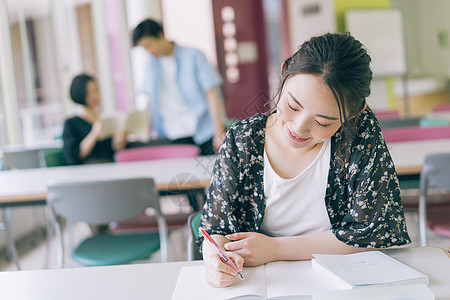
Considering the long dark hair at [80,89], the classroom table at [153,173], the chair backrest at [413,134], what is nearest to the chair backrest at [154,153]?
the classroom table at [153,173]

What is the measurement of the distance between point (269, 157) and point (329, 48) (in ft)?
1.13

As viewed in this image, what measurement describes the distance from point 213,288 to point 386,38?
7.09m

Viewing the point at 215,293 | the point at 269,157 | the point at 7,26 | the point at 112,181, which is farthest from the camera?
the point at 7,26

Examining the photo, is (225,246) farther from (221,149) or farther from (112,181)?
(112,181)

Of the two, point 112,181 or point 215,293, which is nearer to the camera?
point 215,293

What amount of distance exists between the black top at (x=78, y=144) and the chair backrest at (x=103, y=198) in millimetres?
1329

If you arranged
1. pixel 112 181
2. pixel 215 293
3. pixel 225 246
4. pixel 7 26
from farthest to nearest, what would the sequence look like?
pixel 7 26 < pixel 112 181 < pixel 225 246 < pixel 215 293

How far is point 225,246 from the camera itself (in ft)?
4.15

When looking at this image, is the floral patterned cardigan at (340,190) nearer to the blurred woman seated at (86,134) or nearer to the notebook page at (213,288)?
the notebook page at (213,288)

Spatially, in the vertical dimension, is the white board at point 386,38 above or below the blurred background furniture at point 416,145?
above

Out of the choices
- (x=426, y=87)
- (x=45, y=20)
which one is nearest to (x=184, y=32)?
(x=45, y=20)

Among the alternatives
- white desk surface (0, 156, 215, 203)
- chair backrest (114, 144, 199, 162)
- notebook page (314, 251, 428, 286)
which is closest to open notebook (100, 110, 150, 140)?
chair backrest (114, 144, 199, 162)

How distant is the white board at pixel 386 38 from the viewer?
7.35 metres

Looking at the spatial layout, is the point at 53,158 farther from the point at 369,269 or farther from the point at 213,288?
the point at 369,269
